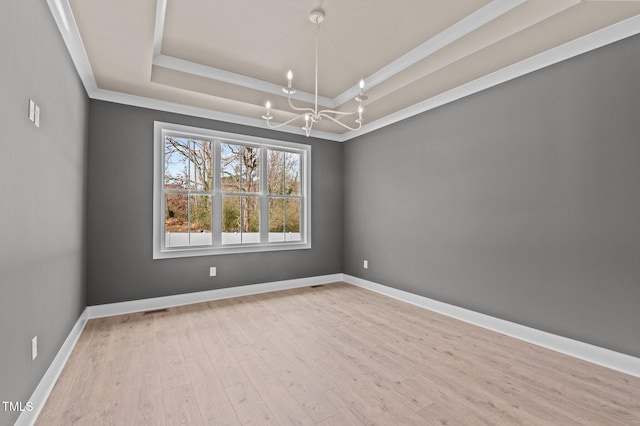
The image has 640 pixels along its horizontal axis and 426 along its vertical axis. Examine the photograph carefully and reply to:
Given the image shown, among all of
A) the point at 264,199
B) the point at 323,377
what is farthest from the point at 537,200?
the point at 264,199

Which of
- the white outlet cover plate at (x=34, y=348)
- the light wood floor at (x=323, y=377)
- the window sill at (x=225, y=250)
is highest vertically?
the window sill at (x=225, y=250)

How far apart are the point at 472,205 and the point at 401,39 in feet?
6.23

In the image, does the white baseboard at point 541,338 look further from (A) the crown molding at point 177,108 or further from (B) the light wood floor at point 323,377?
(A) the crown molding at point 177,108

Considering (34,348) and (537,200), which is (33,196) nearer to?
(34,348)

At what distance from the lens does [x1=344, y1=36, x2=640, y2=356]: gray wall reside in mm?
2363

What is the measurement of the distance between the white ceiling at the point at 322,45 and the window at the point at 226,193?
1.78ft

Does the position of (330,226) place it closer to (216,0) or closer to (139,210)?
(139,210)

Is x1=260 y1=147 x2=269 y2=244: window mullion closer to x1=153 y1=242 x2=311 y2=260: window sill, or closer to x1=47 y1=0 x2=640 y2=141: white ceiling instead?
x1=153 y1=242 x2=311 y2=260: window sill

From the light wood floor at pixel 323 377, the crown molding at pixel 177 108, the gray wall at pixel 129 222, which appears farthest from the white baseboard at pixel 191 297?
the crown molding at pixel 177 108

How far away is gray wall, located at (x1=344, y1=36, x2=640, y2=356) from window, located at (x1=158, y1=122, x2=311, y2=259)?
1776mm

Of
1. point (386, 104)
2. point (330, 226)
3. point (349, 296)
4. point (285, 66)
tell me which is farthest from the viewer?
point (330, 226)

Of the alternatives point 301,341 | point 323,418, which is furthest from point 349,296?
point 323,418

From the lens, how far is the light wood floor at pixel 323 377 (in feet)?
5.93

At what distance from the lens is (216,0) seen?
7.73 ft
